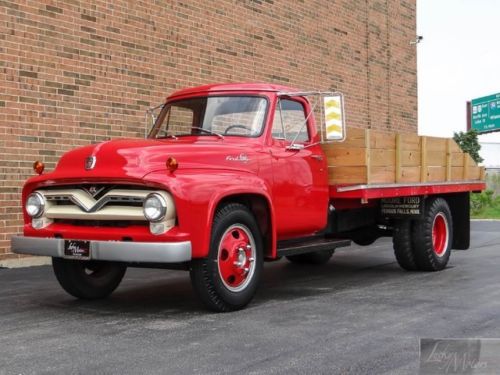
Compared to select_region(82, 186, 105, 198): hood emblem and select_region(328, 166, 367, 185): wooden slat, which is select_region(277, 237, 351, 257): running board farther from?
select_region(82, 186, 105, 198): hood emblem

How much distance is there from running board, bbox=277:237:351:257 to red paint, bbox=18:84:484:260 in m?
0.09

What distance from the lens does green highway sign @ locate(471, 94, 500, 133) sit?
1671 inches

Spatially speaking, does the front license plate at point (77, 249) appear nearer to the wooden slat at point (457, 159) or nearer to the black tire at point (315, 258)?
the black tire at point (315, 258)

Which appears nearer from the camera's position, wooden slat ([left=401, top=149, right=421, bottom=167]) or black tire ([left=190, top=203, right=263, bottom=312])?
black tire ([left=190, top=203, right=263, bottom=312])

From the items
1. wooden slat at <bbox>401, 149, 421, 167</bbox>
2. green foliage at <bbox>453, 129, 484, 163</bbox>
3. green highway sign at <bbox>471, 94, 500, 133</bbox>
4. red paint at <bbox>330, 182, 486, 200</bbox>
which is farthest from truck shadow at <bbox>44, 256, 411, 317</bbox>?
green highway sign at <bbox>471, 94, 500, 133</bbox>

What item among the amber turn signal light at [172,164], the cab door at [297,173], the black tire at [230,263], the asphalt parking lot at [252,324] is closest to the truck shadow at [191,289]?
the asphalt parking lot at [252,324]

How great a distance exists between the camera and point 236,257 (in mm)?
5879

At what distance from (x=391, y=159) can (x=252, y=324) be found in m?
3.44

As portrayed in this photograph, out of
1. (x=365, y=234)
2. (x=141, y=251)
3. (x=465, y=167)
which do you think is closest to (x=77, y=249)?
(x=141, y=251)

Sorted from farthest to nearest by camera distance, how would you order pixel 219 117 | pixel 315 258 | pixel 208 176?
pixel 315 258
pixel 219 117
pixel 208 176

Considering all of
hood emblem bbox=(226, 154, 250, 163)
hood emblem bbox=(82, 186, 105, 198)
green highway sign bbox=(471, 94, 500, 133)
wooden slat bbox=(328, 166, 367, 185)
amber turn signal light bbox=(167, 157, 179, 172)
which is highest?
green highway sign bbox=(471, 94, 500, 133)

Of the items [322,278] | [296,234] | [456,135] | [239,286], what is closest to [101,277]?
[239,286]

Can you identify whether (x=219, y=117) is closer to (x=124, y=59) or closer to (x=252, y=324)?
(x=252, y=324)

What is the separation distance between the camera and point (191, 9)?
1170 cm
